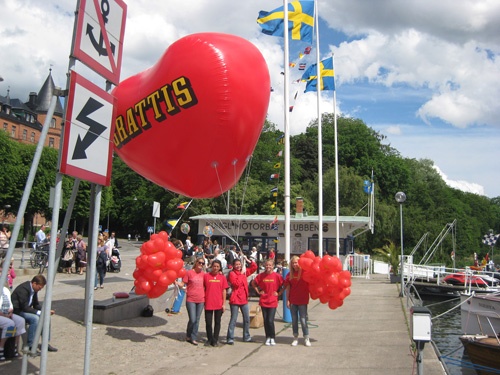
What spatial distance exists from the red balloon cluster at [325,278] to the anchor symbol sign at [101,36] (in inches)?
242

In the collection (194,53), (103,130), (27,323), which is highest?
(194,53)

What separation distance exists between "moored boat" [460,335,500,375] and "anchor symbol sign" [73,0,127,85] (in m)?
9.35

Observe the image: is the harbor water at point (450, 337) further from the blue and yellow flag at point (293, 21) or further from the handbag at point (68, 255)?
the handbag at point (68, 255)

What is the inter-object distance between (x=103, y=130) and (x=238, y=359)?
5.39 meters

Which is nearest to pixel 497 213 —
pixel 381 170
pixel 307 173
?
pixel 381 170

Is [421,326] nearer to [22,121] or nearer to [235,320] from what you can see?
[235,320]

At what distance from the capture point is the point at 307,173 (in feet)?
204

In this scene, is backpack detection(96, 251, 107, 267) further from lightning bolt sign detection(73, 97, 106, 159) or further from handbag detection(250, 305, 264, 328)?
lightning bolt sign detection(73, 97, 106, 159)

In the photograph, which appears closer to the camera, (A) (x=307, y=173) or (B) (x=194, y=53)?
(B) (x=194, y=53)

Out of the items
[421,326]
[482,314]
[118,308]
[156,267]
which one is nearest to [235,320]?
[156,267]

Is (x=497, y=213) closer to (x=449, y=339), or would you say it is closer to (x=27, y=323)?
(x=449, y=339)

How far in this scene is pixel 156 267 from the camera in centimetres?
1001

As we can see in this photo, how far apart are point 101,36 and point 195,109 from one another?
4.99 metres

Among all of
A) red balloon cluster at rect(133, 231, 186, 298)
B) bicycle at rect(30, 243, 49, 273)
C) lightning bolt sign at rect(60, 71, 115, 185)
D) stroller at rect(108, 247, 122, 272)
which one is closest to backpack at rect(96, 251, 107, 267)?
bicycle at rect(30, 243, 49, 273)
